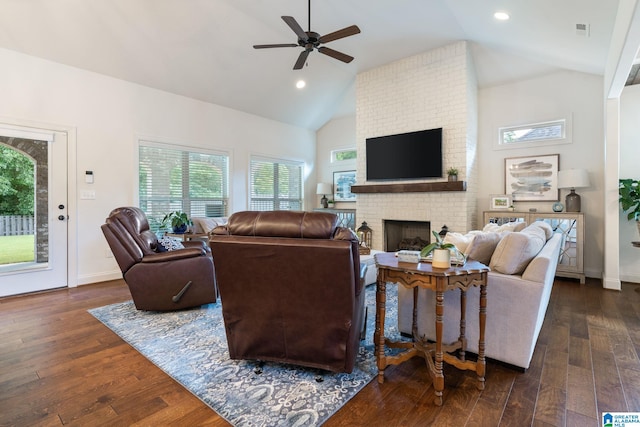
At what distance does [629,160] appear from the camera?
4352 millimetres

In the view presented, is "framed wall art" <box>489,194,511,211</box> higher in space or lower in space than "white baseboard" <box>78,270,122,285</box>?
higher

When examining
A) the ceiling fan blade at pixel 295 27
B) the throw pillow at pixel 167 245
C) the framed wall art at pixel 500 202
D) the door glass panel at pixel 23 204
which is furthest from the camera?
the framed wall art at pixel 500 202

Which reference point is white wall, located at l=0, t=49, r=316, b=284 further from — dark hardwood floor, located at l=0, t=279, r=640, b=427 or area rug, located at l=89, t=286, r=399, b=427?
area rug, located at l=89, t=286, r=399, b=427

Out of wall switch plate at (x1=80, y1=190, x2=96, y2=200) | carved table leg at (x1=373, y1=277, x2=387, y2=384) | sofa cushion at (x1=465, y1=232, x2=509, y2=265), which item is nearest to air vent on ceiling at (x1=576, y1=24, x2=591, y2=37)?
sofa cushion at (x1=465, y1=232, x2=509, y2=265)

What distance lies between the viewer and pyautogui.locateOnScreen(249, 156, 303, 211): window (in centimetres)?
663

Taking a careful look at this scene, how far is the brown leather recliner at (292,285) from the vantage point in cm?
179

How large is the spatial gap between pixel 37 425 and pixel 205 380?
820mm

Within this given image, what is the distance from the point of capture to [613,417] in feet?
5.38

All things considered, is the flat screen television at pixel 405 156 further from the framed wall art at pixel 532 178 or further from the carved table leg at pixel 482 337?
the carved table leg at pixel 482 337

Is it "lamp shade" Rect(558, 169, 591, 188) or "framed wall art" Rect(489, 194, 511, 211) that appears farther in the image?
"framed wall art" Rect(489, 194, 511, 211)

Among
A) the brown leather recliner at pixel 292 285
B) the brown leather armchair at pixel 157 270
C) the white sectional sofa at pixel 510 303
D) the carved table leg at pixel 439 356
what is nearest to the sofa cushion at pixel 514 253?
the white sectional sofa at pixel 510 303

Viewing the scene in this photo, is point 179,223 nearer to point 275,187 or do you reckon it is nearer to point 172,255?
point 172,255

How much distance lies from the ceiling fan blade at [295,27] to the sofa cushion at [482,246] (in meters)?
2.59

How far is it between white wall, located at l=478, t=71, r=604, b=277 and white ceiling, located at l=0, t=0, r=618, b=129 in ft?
0.82
